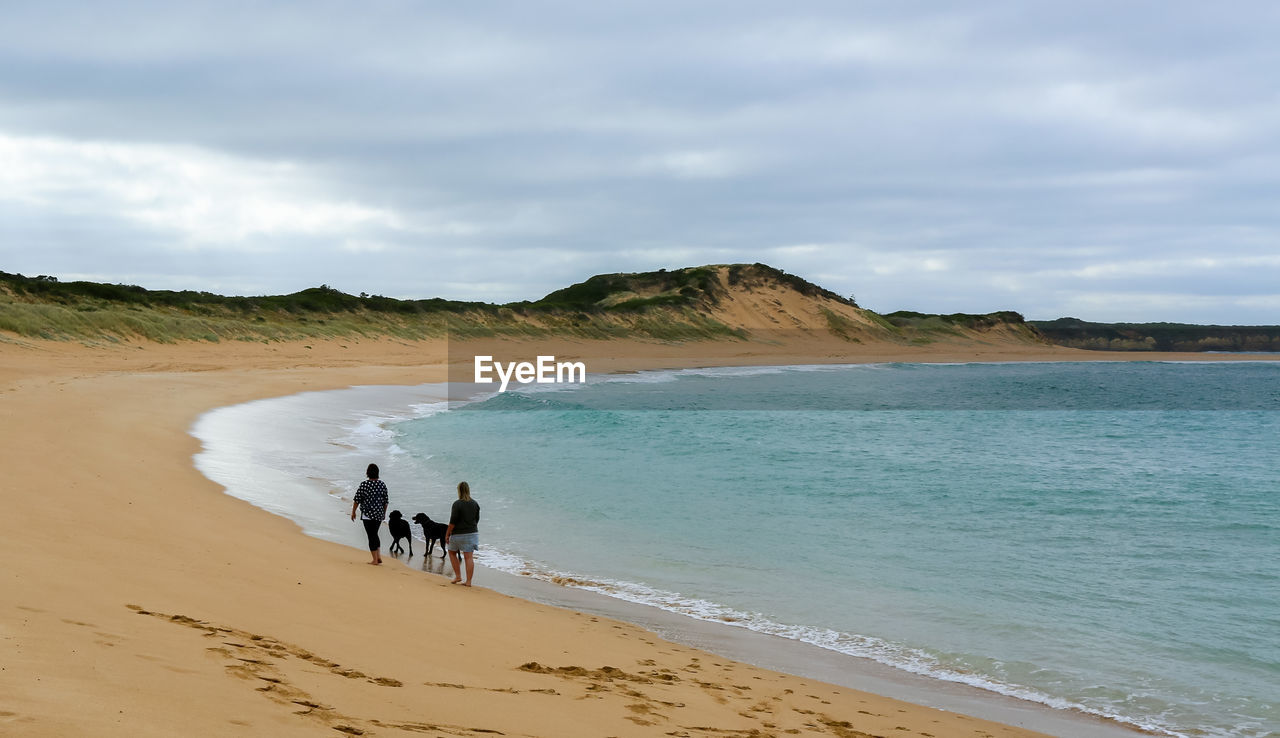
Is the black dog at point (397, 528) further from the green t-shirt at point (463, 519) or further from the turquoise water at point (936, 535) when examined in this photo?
the green t-shirt at point (463, 519)

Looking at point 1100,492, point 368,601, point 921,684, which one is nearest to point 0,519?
point 368,601

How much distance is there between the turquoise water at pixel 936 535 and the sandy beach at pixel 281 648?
2030mm

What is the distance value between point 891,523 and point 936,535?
41.0 inches

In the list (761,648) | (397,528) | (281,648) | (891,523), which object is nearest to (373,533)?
(397,528)

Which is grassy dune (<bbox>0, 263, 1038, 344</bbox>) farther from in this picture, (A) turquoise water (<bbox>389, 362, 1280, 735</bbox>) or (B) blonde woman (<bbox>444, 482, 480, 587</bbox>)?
(B) blonde woman (<bbox>444, 482, 480, 587</bbox>)

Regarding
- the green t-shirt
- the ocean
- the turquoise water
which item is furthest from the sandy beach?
the turquoise water

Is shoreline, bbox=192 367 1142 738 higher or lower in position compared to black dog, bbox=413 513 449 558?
lower

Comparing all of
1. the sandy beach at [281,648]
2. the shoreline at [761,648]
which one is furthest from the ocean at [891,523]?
the sandy beach at [281,648]

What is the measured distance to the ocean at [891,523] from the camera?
8.68 metres

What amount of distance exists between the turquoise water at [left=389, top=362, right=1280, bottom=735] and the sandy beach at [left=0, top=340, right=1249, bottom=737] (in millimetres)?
2030

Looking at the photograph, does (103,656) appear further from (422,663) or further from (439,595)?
(439,595)

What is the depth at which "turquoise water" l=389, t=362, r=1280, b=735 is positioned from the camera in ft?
28.1

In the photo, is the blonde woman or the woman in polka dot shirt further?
the woman in polka dot shirt

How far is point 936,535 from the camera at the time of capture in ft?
46.4
